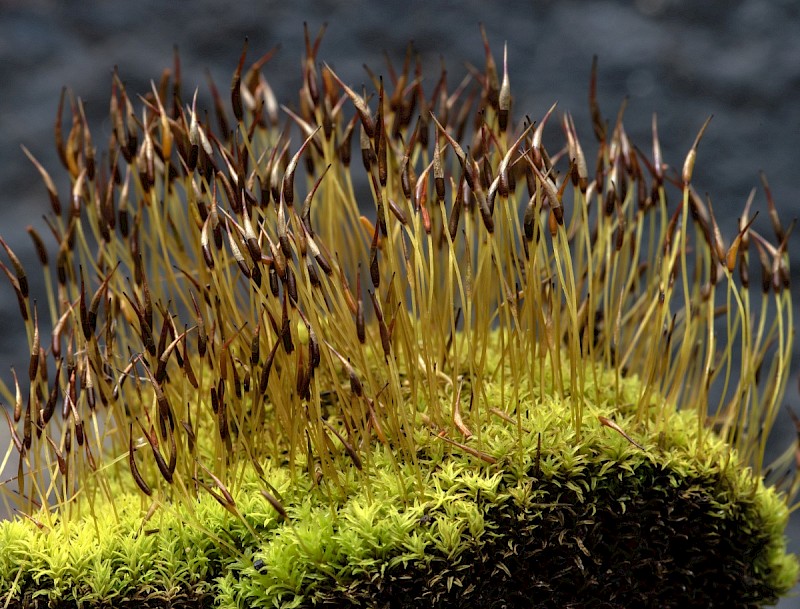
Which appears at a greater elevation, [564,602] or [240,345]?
[240,345]

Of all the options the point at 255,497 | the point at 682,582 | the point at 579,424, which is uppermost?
the point at 579,424

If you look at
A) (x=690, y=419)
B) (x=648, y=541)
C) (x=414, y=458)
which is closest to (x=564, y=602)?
(x=648, y=541)

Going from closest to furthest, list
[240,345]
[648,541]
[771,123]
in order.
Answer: [648,541] → [240,345] → [771,123]

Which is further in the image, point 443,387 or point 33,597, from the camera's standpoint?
point 443,387

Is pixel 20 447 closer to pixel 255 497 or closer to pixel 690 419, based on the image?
pixel 255 497

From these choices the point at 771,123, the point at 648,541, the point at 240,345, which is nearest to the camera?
the point at 648,541

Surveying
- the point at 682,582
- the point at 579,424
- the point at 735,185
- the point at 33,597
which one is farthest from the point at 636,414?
the point at 735,185

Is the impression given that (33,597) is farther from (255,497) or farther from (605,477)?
(605,477)
